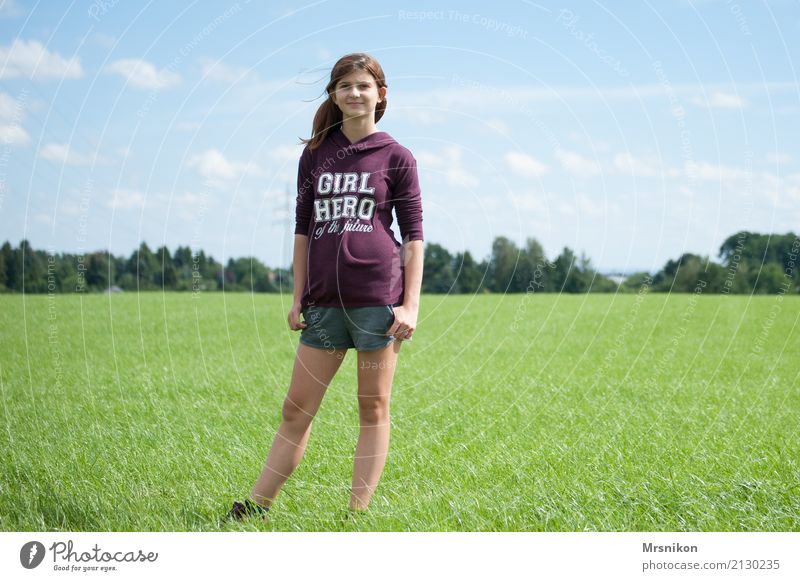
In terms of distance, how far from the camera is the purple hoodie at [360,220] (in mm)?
3715

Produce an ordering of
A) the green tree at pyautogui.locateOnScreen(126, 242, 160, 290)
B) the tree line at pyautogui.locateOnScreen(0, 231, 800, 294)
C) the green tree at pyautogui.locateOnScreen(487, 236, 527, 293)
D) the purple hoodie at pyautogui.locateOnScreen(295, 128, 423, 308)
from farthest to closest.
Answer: the green tree at pyautogui.locateOnScreen(126, 242, 160, 290), the green tree at pyautogui.locateOnScreen(487, 236, 527, 293), the tree line at pyautogui.locateOnScreen(0, 231, 800, 294), the purple hoodie at pyautogui.locateOnScreen(295, 128, 423, 308)

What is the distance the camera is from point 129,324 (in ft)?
48.7

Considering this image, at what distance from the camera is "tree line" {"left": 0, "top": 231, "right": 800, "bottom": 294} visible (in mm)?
12250

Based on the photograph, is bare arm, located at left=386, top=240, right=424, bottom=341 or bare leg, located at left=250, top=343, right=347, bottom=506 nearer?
bare arm, located at left=386, top=240, right=424, bottom=341

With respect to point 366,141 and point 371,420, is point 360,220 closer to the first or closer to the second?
point 366,141

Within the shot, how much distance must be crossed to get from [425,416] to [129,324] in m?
9.54

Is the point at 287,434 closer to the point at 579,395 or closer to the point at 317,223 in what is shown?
the point at 317,223

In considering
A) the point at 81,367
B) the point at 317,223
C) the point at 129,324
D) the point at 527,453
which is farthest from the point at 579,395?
the point at 129,324

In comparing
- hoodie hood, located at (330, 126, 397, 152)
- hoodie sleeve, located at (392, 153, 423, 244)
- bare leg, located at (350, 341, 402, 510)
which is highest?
hoodie hood, located at (330, 126, 397, 152)

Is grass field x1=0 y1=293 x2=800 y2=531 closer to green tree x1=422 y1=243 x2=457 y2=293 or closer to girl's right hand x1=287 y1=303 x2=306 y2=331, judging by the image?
girl's right hand x1=287 y1=303 x2=306 y2=331

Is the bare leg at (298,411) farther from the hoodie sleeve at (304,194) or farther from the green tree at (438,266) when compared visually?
the green tree at (438,266)

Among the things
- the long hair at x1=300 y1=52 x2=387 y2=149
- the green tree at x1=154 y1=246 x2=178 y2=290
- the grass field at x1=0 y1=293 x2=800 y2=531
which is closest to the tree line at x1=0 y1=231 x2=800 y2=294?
the green tree at x1=154 y1=246 x2=178 y2=290

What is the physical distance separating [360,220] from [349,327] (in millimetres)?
508

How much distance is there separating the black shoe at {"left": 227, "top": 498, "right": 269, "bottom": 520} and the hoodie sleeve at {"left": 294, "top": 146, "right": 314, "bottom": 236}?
1.40 metres
